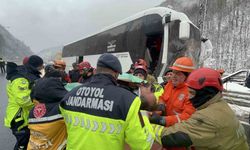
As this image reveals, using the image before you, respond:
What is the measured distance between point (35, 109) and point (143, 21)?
7.89 meters

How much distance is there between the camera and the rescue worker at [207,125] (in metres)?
2.65

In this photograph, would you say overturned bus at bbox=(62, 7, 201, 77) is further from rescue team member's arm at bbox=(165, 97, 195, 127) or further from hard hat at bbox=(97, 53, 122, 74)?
hard hat at bbox=(97, 53, 122, 74)

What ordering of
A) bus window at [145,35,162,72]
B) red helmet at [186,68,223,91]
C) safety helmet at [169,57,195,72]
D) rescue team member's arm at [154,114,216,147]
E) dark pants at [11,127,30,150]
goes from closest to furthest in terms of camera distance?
rescue team member's arm at [154,114,216,147] → red helmet at [186,68,223,91] → safety helmet at [169,57,195,72] → dark pants at [11,127,30,150] → bus window at [145,35,162,72]

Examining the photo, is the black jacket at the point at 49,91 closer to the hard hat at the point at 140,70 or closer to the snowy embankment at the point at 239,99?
the hard hat at the point at 140,70

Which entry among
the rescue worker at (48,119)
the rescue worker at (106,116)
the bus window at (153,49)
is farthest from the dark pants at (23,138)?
the bus window at (153,49)

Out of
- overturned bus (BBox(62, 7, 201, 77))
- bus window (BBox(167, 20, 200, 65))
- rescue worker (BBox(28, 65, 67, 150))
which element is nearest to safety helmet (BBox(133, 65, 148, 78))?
rescue worker (BBox(28, 65, 67, 150))

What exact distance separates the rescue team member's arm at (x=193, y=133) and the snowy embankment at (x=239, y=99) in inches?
173

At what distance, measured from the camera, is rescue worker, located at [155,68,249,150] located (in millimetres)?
2654

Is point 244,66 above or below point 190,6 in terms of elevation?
below

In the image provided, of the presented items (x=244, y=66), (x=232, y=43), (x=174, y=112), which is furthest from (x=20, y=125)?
(x=232, y=43)

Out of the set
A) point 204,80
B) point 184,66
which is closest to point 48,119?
point 184,66

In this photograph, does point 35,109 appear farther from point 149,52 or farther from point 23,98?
point 149,52

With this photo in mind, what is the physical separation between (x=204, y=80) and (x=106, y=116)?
84 centimetres

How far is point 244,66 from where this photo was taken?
58.7 metres
